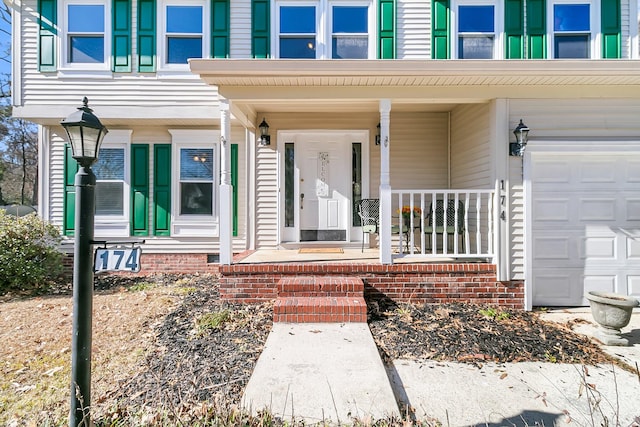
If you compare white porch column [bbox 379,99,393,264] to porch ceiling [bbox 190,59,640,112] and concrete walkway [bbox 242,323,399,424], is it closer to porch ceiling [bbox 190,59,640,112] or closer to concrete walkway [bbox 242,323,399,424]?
porch ceiling [bbox 190,59,640,112]

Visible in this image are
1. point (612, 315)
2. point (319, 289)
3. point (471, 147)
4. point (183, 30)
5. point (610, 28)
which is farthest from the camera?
point (183, 30)

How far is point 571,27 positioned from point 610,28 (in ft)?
2.02

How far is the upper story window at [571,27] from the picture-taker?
6.18 meters

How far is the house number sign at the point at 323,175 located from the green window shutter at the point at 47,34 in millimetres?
5017

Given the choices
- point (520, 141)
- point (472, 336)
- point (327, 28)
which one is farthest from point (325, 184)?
point (472, 336)

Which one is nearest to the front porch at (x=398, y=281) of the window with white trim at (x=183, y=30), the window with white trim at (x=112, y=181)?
the window with white trim at (x=112, y=181)

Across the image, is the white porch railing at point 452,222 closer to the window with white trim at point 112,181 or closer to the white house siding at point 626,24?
the white house siding at point 626,24

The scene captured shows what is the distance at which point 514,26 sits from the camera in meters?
6.18


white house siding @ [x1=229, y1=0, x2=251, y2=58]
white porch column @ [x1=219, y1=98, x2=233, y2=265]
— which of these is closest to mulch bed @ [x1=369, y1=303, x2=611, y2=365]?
white porch column @ [x1=219, y1=98, x2=233, y2=265]

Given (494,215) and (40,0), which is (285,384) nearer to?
(494,215)

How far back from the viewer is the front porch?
4723mm

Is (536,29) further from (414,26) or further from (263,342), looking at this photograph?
(263,342)

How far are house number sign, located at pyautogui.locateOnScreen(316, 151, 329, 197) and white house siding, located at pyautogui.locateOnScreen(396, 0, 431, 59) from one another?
7.36ft

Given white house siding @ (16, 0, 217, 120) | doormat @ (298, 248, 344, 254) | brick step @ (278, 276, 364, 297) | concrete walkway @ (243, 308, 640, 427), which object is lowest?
concrete walkway @ (243, 308, 640, 427)
